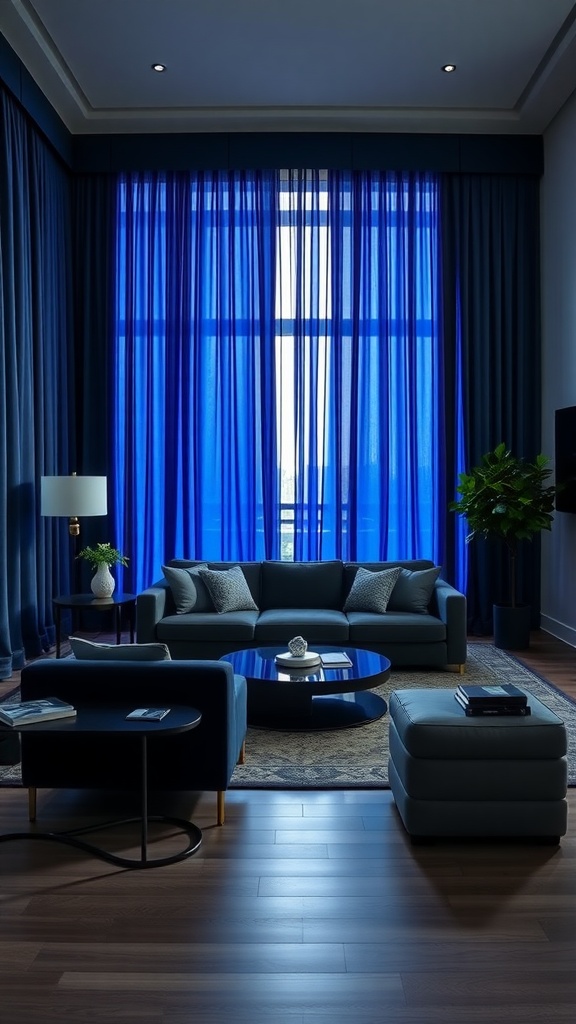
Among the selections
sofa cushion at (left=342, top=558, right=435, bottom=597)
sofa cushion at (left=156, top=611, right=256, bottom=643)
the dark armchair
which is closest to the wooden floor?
the dark armchair

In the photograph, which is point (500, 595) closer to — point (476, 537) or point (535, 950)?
point (476, 537)

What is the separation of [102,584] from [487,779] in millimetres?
3762

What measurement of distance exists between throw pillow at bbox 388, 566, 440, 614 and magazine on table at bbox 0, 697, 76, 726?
3.63 metres

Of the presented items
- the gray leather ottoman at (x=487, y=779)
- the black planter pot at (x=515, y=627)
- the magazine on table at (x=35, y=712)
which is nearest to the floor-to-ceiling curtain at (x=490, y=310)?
the black planter pot at (x=515, y=627)

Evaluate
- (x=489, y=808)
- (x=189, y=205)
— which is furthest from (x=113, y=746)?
(x=189, y=205)

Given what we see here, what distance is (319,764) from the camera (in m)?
4.16

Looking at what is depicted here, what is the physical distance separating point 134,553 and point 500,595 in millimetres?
3318

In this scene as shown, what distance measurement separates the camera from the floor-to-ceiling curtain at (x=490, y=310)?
7.64 metres

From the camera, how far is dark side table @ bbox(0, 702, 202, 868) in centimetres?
299

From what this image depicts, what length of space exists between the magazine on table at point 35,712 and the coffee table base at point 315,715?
65.2 inches

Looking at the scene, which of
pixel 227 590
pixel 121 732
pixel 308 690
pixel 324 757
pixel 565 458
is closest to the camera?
pixel 121 732

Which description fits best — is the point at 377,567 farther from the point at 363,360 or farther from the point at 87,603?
the point at 87,603

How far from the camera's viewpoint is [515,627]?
685 centimetres

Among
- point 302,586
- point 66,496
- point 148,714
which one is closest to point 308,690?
point 148,714
